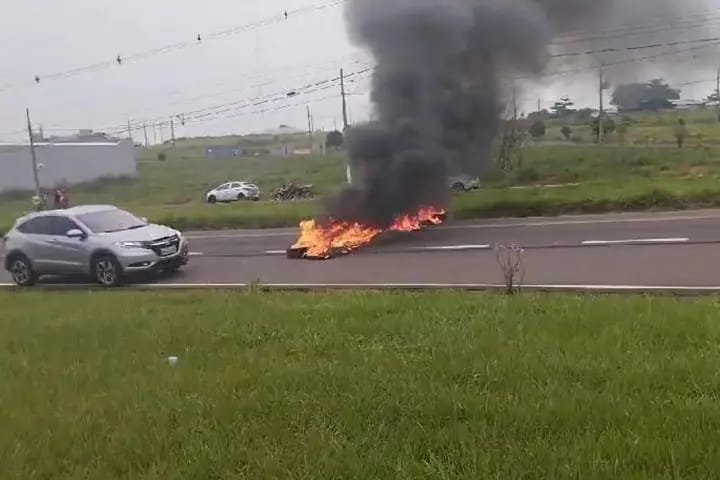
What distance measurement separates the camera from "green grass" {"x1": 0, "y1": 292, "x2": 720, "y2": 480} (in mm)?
3695

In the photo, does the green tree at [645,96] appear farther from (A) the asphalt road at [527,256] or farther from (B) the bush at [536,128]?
(A) the asphalt road at [527,256]

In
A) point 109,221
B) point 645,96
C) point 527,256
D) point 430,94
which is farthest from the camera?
point 645,96

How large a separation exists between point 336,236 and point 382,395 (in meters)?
11.8

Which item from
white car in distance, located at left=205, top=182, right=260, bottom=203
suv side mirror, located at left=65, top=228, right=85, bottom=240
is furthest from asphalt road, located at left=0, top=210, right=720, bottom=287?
white car in distance, located at left=205, top=182, right=260, bottom=203

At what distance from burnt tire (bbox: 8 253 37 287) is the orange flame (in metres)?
5.39

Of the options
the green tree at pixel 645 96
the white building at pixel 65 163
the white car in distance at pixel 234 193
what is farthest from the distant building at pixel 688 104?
the white building at pixel 65 163

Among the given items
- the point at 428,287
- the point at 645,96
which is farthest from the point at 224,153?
the point at 428,287

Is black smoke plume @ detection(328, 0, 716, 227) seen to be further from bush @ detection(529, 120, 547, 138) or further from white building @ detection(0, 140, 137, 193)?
white building @ detection(0, 140, 137, 193)

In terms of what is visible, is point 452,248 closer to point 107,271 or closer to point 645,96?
point 107,271

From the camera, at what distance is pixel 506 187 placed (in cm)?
2656

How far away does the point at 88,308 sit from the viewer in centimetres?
957

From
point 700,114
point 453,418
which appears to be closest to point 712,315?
point 453,418

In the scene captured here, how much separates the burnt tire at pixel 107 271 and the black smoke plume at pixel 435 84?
5.19 metres

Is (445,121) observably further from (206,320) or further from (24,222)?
(206,320)
